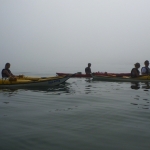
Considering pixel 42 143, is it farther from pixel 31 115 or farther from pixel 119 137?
pixel 31 115

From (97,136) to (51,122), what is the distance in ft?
5.67

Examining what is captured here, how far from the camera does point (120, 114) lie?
23.0 ft

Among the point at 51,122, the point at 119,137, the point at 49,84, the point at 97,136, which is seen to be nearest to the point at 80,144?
the point at 97,136

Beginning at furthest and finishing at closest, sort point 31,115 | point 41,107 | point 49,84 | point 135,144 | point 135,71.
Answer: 1. point 135,71
2. point 49,84
3. point 41,107
4. point 31,115
5. point 135,144

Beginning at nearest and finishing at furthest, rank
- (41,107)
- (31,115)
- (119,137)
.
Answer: (119,137) < (31,115) < (41,107)

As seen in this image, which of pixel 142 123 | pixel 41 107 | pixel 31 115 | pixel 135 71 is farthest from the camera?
pixel 135 71

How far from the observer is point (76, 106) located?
27.8 ft

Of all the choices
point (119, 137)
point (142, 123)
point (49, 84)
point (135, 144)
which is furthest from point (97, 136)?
point (49, 84)

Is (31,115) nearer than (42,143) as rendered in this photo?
No

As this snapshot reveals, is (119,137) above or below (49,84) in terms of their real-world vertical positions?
below

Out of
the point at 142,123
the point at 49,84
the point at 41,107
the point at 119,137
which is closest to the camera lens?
the point at 119,137

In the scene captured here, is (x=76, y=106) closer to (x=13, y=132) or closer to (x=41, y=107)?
(x=41, y=107)

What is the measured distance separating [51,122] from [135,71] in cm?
1273

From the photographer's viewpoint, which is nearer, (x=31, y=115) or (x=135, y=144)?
(x=135, y=144)
